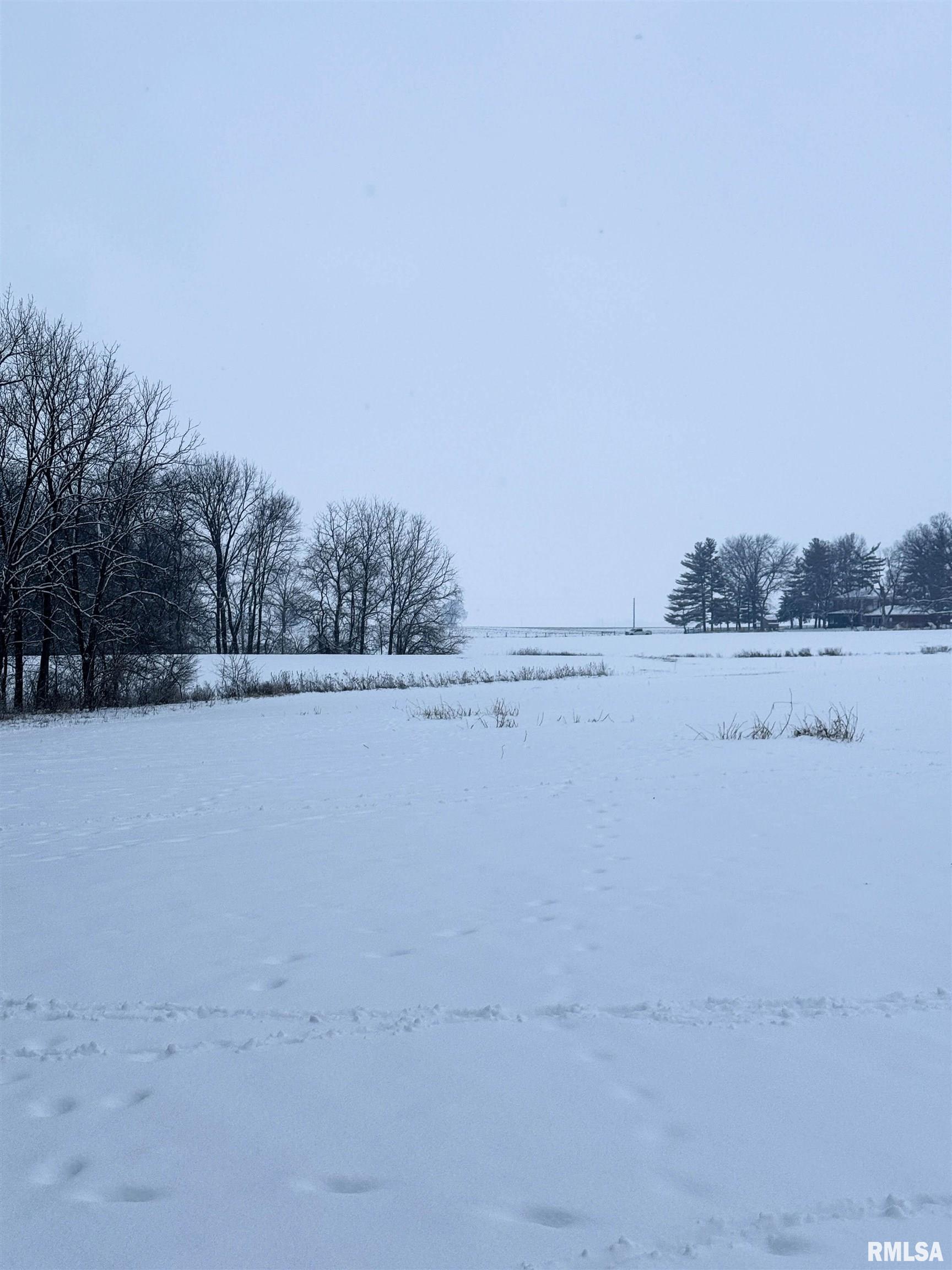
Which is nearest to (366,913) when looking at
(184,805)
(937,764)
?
(184,805)

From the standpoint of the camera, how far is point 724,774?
8711 mm

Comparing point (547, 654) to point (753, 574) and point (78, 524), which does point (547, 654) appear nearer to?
point (78, 524)

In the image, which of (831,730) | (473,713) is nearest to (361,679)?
(473,713)

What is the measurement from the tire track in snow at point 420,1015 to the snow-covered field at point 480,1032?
2 centimetres

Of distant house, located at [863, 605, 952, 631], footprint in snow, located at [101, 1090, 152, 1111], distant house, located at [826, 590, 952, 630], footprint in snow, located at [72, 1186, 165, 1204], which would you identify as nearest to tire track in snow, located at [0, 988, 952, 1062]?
footprint in snow, located at [101, 1090, 152, 1111]

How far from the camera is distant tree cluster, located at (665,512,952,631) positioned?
80.1 m

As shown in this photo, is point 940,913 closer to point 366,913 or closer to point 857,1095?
point 857,1095

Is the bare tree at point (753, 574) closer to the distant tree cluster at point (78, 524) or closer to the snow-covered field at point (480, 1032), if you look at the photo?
the distant tree cluster at point (78, 524)

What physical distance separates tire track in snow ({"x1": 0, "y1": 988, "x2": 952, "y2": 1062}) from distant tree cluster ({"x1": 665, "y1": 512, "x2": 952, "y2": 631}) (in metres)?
82.5

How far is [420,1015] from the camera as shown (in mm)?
3230

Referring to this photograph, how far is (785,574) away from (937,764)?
81.7 meters

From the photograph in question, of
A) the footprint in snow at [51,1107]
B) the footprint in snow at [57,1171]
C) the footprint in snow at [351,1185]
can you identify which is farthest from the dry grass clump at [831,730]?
the footprint in snow at [57,1171]
